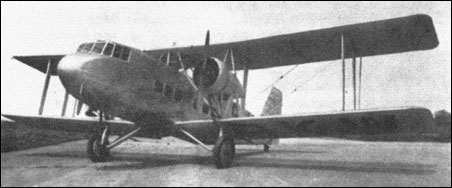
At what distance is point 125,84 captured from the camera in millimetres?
7152

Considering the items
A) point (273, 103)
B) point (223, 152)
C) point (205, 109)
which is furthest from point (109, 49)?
point (273, 103)

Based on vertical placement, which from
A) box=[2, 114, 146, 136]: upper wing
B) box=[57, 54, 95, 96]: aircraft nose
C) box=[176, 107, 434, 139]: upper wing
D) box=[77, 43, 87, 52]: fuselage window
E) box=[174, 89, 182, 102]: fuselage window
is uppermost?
box=[77, 43, 87, 52]: fuselage window

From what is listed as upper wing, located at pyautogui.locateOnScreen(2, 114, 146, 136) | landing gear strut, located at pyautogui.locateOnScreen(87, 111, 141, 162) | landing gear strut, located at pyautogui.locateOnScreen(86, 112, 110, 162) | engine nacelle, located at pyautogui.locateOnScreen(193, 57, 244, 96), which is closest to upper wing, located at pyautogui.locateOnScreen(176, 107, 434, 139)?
engine nacelle, located at pyautogui.locateOnScreen(193, 57, 244, 96)

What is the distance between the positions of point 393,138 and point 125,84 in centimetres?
3547

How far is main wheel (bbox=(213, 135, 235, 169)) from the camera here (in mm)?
7320

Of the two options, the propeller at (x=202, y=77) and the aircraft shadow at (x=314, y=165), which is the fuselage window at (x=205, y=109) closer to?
the propeller at (x=202, y=77)

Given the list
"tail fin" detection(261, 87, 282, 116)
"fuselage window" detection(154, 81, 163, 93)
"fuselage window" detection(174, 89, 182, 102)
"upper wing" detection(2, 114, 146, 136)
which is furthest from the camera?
"tail fin" detection(261, 87, 282, 116)

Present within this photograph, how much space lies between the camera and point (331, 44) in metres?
9.73

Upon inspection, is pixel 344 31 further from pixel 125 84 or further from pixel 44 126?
pixel 44 126

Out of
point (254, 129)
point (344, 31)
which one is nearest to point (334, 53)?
point (344, 31)

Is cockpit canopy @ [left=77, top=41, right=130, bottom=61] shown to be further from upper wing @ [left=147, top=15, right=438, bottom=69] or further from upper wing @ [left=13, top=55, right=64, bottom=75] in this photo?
upper wing @ [left=13, top=55, right=64, bottom=75]

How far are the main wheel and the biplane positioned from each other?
0.07 ft

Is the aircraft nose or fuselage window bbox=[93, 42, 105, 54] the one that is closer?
the aircraft nose

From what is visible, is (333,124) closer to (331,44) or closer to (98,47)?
(331,44)
